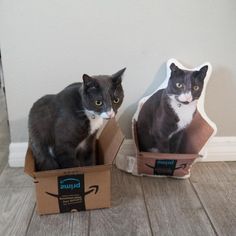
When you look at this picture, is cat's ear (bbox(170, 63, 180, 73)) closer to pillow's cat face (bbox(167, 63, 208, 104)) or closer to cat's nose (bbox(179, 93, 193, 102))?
pillow's cat face (bbox(167, 63, 208, 104))

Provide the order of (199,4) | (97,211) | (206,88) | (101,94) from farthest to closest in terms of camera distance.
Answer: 1. (206,88)
2. (199,4)
3. (97,211)
4. (101,94)

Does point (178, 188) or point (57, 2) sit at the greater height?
point (57, 2)

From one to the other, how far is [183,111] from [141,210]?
435 millimetres

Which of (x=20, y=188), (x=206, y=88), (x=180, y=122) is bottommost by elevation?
(x=20, y=188)

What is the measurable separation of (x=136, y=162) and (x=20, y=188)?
51 cm

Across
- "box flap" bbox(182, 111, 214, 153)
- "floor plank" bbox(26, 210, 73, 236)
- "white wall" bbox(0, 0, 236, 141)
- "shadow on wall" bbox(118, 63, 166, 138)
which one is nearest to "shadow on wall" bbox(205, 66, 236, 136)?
"white wall" bbox(0, 0, 236, 141)

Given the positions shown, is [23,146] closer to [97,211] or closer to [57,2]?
[97,211]

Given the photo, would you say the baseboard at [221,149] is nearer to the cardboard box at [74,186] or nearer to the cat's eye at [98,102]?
the cardboard box at [74,186]

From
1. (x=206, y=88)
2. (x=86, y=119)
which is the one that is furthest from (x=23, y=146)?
(x=206, y=88)

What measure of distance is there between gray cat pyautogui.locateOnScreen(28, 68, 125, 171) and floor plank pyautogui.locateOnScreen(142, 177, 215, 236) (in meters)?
0.31

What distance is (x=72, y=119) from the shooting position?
100 centimetres

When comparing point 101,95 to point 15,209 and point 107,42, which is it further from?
point 15,209

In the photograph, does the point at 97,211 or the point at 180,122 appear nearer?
the point at 97,211

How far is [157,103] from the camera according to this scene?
4.08 feet
